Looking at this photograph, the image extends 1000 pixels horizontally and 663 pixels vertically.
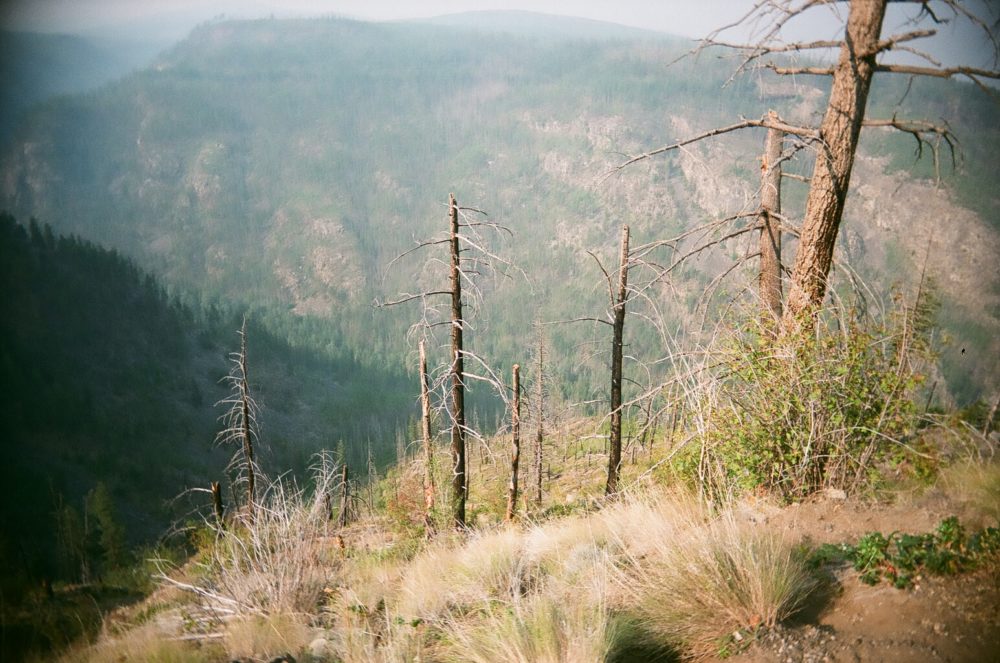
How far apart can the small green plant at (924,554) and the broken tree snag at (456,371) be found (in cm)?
795

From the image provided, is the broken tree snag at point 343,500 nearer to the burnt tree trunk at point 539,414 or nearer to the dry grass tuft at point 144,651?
the dry grass tuft at point 144,651

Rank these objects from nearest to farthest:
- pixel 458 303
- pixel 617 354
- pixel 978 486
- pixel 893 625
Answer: pixel 893 625, pixel 978 486, pixel 458 303, pixel 617 354

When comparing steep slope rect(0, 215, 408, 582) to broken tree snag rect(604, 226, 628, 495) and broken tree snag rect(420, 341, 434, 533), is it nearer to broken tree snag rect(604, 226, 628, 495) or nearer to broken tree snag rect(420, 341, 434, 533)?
broken tree snag rect(420, 341, 434, 533)

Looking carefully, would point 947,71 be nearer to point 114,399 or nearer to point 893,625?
point 893,625

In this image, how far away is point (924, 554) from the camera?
3.62 meters

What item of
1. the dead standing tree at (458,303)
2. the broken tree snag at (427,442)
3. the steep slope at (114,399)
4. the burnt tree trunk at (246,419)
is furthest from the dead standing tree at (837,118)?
the steep slope at (114,399)

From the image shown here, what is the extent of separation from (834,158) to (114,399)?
396 ft

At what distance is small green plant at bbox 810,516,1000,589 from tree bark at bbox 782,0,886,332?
97.8 inches

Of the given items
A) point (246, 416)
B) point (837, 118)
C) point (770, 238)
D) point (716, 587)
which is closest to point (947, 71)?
point (837, 118)

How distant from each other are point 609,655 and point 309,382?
14696 centimetres

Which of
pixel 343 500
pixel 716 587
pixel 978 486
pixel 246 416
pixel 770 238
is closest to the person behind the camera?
pixel 716 587

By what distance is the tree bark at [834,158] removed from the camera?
16.9 ft

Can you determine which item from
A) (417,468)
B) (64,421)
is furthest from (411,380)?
(417,468)

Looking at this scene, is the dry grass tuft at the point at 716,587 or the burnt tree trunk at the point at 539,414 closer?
the dry grass tuft at the point at 716,587
